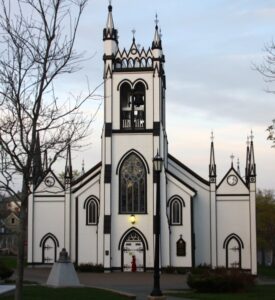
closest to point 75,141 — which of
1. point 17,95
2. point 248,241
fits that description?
point 17,95

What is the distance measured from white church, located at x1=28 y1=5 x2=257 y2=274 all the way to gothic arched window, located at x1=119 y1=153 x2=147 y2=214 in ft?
0.26

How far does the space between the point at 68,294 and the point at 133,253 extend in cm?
2756

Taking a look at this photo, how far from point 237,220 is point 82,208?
1243cm

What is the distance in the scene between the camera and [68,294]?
23.5 m

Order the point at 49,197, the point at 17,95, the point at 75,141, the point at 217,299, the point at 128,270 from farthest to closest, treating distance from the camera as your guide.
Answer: the point at 49,197
the point at 128,270
the point at 217,299
the point at 75,141
the point at 17,95

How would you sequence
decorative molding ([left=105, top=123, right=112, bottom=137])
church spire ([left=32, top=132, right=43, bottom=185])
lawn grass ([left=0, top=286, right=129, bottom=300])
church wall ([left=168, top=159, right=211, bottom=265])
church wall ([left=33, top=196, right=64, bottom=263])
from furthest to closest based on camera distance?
1. church wall ([left=33, top=196, right=64, bottom=263])
2. church wall ([left=168, top=159, right=211, bottom=265])
3. decorative molding ([left=105, top=123, right=112, bottom=137])
4. lawn grass ([left=0, top=286, right=129, bottom=300])
5. church spire ([left=32, top=132, right=43, bottom=185])

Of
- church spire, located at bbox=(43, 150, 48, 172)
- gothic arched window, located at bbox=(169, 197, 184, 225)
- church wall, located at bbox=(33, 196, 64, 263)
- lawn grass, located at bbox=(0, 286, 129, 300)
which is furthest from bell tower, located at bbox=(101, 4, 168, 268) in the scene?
church spire, located at bbox=(43, 150, 48, 172)

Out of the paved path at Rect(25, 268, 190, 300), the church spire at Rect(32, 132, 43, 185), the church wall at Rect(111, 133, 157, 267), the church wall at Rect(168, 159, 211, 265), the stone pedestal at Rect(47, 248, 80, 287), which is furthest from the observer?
the church wall at Rect(168, 159, 211, 265)

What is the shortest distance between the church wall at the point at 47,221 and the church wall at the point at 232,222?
12.8m

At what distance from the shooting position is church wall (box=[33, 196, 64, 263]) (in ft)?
176

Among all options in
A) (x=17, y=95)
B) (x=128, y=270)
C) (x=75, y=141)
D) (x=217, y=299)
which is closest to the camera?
(x=17, y=95)

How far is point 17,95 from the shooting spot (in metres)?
13.9

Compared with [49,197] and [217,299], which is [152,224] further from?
[217,299]

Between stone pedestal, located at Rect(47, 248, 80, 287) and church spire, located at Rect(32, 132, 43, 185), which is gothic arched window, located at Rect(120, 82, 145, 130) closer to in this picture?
stone pedestal, located at Rect(47, 248, 80, 287)
